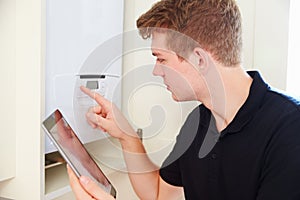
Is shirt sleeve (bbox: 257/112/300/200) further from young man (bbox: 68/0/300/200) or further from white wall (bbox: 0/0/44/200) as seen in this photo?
white wall (bbox: 0/0/44/200)

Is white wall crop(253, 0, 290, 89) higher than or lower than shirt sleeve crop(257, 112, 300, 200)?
higher

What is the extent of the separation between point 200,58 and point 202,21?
Answer: 0.09 meters

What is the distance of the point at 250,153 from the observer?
0.92m

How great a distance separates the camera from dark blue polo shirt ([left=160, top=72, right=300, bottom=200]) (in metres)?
0.81

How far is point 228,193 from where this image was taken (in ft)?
3.24

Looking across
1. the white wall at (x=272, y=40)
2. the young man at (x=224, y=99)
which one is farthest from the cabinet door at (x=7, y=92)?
the white wall at (x=272, y=40)

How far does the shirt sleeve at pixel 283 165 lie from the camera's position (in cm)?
79

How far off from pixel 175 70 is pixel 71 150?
0.33 m

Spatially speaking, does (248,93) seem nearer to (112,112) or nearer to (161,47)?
(161,47)

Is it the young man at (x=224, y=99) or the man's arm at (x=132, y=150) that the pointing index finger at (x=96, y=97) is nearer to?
the man's arm at (x=132, y=150)

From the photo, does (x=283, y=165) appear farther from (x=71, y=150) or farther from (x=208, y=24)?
(x=71, y=150)

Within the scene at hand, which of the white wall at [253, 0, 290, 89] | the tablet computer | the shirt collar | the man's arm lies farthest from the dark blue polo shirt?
the white wall at [253, 0, 290, 89]

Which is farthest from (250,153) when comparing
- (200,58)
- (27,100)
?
(27,100)

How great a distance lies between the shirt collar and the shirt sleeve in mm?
85
